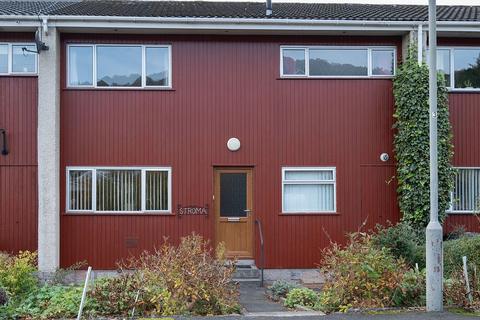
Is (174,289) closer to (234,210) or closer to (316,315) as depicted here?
(316,315)

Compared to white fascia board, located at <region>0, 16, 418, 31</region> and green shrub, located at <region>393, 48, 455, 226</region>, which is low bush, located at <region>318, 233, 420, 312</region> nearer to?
green shrub, located at <region>393, 48, 455, 226</region>

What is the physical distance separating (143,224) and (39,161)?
9.17 ft

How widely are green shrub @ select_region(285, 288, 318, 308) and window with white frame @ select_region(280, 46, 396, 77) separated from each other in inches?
247

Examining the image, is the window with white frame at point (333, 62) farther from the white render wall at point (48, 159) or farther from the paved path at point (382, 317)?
the paved path at point (382, 317)

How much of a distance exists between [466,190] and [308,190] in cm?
391

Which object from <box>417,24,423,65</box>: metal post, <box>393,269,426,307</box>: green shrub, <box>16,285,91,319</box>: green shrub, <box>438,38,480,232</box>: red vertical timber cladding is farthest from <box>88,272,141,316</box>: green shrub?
<box>438,38,480,232</box>: red vertical timber cladding

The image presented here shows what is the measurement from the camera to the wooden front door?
1605 centimetres

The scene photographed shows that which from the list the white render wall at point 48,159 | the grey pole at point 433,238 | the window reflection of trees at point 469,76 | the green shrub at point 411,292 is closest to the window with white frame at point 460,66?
the window reflection of trees at point 469,76

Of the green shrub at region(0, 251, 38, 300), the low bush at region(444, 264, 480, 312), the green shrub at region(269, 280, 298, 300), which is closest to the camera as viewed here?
the low bush at region(444, 264, 480, 312)

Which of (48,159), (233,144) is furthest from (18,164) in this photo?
(233,144)

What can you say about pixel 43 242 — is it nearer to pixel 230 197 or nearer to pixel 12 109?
pixel 12 109

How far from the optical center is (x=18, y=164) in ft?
51.6

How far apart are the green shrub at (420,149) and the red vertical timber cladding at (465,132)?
85cm

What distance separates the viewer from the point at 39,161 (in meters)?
15.3
